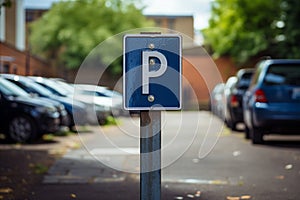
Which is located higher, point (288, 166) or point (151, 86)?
point (151, 86)

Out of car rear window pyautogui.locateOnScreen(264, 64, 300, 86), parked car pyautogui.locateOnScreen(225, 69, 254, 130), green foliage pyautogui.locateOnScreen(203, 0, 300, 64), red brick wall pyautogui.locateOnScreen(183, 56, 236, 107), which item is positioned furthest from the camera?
green foliage pyautogui.locateOnScreen(203, 0, 300, 64)

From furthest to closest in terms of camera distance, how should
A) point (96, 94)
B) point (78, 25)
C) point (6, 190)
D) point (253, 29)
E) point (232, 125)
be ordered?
point (78, 25) < point (253, 29) < point (232, 125) < point (96, 94) < point (6, 190)

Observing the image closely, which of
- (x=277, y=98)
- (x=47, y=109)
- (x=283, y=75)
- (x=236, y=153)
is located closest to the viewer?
(x=236, y=153)

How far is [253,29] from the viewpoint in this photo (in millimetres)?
33094

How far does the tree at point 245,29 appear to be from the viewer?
31.5 m

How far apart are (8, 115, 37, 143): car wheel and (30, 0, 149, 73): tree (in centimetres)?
2373

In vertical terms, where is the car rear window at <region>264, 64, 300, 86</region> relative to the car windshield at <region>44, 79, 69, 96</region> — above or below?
above

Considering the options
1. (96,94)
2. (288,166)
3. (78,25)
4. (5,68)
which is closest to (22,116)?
(5,68)

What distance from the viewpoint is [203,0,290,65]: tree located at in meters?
31.5

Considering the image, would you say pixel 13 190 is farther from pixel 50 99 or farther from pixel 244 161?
pixel 50 99

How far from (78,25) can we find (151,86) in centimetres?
3701

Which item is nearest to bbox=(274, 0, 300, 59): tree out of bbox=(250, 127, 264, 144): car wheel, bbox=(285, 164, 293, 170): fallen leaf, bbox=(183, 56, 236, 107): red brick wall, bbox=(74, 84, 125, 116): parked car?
bbox=(250, 127, 264, 144): car wheel

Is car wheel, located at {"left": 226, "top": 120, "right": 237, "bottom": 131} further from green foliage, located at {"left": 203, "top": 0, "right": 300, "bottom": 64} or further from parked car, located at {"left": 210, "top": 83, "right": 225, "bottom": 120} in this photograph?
green foliage, located at {"left": 203, "top": 0, "right": 300, "bottom": 64}

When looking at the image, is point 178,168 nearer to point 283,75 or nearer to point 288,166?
point 288,166
